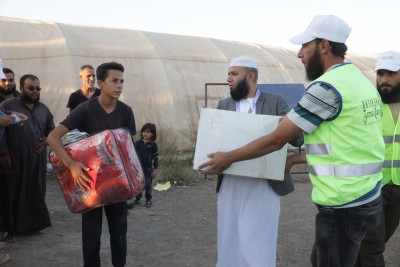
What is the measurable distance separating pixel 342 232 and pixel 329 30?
1030 mm

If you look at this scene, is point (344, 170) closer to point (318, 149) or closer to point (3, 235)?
point (318, 149)

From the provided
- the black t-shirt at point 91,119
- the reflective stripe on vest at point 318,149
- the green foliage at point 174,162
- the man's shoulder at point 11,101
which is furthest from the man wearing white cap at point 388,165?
the green foliage at point 174,162

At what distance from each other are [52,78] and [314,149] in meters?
9.33

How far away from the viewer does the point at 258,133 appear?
3.29 m

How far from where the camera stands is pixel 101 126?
3.79m

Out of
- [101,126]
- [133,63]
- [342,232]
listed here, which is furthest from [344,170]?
[133,63]

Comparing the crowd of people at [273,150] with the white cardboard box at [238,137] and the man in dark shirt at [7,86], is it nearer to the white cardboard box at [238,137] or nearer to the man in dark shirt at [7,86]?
the man in dark shirt at [7,86]

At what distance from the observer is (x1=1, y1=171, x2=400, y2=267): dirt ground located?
4820mm

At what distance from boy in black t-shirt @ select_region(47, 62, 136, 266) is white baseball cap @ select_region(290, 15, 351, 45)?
1.74 m

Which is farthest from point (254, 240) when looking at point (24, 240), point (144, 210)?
point (144, 210)

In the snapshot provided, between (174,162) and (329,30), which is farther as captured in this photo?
(174,162)

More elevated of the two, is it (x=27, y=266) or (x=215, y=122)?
(x=215, y=122)

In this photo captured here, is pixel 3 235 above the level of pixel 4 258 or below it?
below

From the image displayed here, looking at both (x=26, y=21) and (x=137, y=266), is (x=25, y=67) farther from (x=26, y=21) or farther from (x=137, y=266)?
(x=137, y=266)
